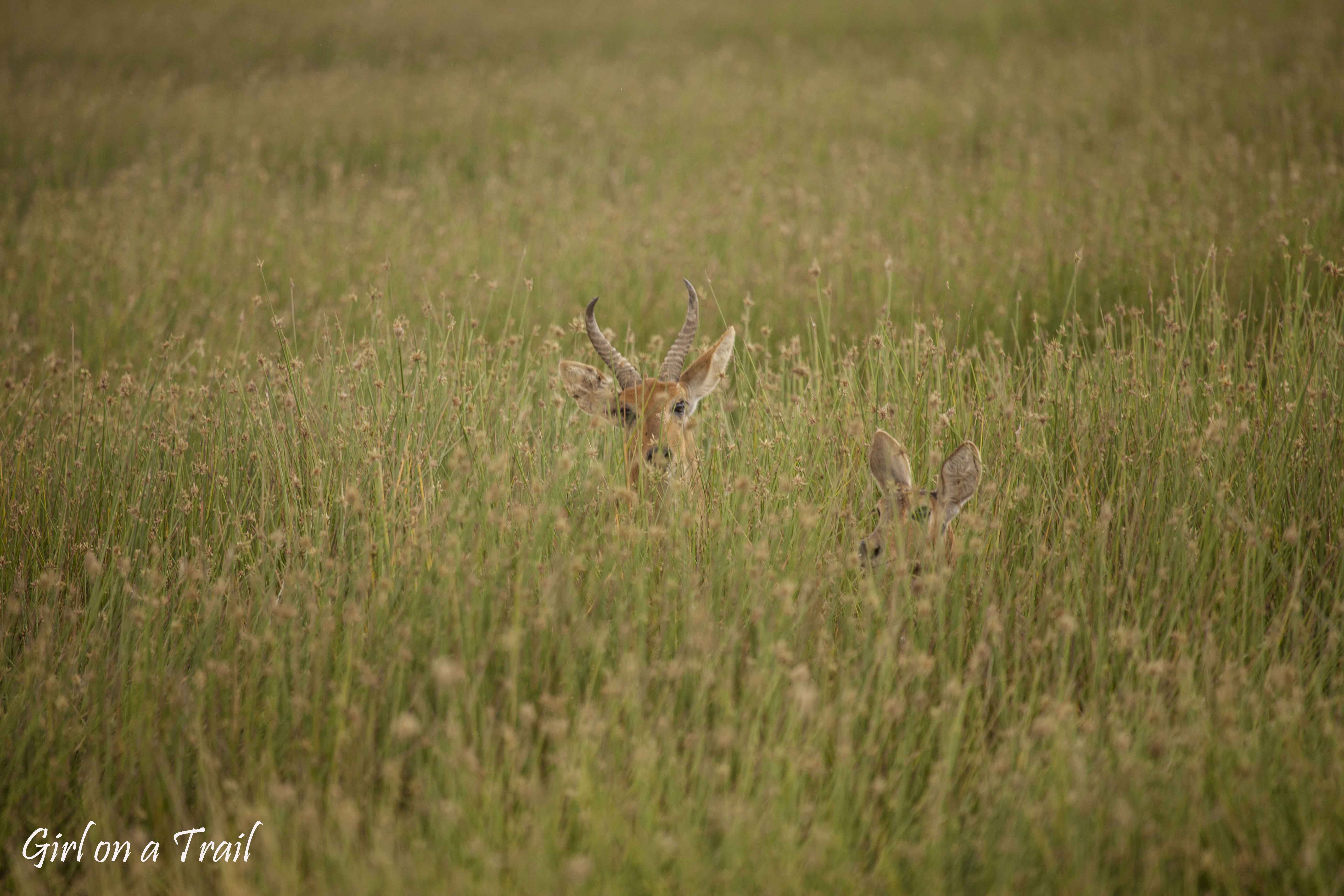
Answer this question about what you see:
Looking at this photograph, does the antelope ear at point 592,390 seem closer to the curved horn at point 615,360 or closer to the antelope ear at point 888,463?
the curved horn at point 615,360

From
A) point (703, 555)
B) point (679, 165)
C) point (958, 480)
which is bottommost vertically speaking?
point (703, 555)

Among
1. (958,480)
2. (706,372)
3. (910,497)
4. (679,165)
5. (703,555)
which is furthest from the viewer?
(679,165)

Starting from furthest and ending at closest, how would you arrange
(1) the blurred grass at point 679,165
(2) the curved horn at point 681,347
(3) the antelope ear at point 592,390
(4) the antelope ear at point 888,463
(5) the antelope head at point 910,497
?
1. (1) the blurred grass at point 679,165
2. (2) the curved horn at point 681,347
3. (3) the antelope ear at point 592,390
4. (4) the antelope ear at point 888,463
5. (5) the antelope head at point 910,497

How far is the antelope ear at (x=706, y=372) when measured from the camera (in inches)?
179

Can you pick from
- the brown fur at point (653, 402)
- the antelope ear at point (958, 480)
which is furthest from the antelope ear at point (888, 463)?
the brown fur at point (653, 402)

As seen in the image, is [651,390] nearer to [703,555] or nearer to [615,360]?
[615,360]

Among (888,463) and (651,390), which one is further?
(651,390)

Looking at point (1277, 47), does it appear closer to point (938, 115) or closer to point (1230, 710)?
point (938, 115)

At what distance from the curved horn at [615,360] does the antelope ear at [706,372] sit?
0.80 feet

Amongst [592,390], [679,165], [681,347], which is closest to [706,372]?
[681,347]

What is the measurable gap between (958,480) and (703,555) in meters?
0.98

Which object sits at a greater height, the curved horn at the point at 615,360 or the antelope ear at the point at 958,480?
the curved horn at the point at 615,360

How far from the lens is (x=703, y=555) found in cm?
347

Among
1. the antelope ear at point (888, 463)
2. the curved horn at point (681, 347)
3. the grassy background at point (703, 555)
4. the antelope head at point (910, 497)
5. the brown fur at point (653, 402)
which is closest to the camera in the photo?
the grassy background at point (703, 555)
